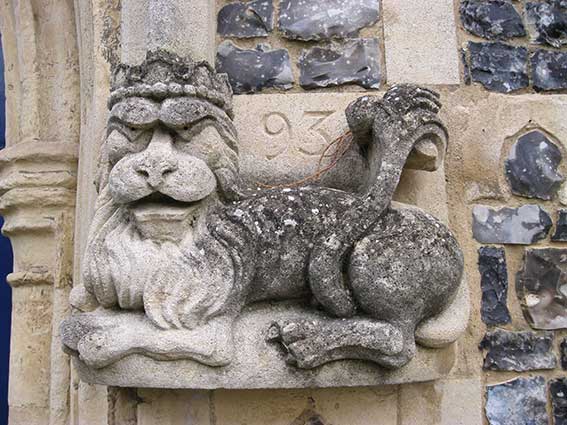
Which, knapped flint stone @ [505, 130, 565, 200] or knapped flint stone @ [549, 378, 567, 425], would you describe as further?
knapped flint stone @ [505, 130, 565, 200]

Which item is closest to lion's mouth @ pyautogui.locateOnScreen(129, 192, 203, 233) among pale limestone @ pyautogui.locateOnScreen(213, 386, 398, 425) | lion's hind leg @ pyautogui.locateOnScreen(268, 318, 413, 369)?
lion's hind leg @ pyautogui.locateOnScreen(268, 318, 413, 369)

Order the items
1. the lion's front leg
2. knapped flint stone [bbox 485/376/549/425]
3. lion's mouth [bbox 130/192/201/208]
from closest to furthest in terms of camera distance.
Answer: the lion's front leg → lion's mouth [bbox 130/192/201/208] → knapped flint stone [bbox 485/376/549/425]

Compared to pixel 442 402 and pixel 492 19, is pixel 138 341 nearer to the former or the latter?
pixel 442 402

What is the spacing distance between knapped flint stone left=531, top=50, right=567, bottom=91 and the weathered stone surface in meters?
0.79

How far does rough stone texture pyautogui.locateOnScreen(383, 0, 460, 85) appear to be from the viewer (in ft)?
6.25

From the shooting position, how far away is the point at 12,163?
2.24 metres

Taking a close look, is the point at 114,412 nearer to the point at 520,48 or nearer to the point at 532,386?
the point at 532,386

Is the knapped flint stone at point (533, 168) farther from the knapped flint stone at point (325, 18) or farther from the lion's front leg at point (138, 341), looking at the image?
the lion's front leg at point (138, 341)

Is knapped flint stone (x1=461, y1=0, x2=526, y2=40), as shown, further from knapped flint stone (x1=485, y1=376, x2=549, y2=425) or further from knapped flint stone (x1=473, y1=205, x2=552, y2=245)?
knapped flint stone (x1=485, y1=376, x2=549, y2=425)

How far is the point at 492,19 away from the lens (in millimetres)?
2027

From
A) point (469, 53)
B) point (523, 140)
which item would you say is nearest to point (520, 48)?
point (469, 53)

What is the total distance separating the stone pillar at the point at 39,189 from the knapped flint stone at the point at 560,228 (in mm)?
1569

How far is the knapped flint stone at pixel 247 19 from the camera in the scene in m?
1.95

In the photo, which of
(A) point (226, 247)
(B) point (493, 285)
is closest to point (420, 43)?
(B) point (493, 285)
